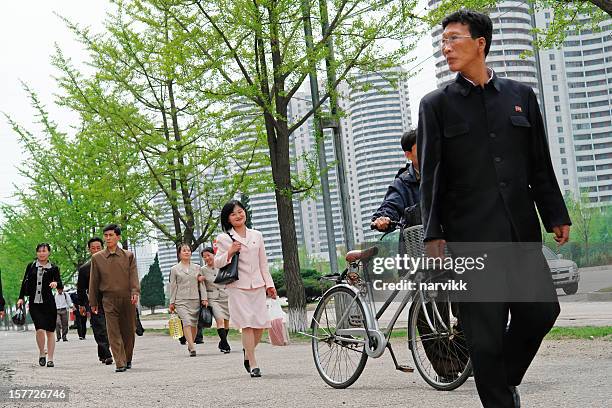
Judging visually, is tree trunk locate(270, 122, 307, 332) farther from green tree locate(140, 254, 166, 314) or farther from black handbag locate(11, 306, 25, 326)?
green tree locate(140, 254, 166, 314)

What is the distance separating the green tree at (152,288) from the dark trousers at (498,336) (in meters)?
61.7

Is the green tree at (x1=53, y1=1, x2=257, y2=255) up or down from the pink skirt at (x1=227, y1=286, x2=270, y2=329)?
up

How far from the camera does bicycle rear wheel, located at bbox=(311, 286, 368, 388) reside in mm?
7496

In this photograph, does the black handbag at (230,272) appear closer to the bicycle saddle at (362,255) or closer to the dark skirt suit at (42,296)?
the bicycle saddle at (362,255)

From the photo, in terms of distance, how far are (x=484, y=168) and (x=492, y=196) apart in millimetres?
126

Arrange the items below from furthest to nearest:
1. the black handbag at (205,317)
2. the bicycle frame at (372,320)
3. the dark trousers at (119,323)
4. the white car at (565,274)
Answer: the white car at (565,274), the black handbag at (205,317), the dark trousers at (119,323), the bicycle frame at (372,320)

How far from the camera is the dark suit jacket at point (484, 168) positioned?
420 cm

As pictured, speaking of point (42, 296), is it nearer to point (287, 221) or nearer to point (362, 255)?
point (287, 221)

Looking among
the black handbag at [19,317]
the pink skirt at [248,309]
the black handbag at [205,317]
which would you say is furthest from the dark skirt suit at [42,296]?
the pink skirt at [248,309]

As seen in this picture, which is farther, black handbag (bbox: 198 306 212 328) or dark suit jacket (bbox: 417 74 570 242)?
black handbag (bbox: 198 306 212 328)

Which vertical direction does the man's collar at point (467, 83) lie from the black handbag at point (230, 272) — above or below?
above

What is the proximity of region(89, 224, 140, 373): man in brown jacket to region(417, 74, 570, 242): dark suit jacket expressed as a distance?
868 cm

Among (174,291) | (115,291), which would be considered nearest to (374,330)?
(115,291)

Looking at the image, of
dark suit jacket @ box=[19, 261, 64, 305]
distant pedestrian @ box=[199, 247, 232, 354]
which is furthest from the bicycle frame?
distant pedestrian @ box=[199, 247, 232, 354]
